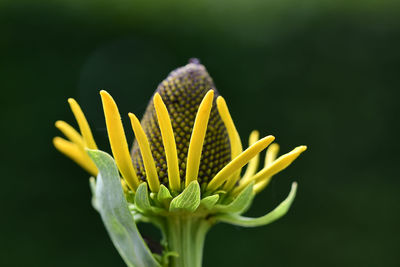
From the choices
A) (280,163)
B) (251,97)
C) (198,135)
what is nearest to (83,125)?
(198,135)

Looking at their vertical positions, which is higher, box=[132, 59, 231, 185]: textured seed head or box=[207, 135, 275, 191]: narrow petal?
box=[132, 59, 231, 185]: textured seed head

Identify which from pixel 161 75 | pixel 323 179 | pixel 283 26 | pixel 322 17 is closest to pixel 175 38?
pixel 161 75

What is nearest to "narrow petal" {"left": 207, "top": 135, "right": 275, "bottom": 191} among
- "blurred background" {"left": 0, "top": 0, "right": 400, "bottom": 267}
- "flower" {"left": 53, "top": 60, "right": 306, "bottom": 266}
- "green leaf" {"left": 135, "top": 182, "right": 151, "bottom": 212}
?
"flower" {"left": 53, "top": 60, "right": 306, "bottom": 266}

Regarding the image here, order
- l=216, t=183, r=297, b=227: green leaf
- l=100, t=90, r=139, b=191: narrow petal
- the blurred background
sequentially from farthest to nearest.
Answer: the blurred background → l=216, t=183, r=297, b=227: green leaf → l=100, t=90, r=139, b=191: narrow petal

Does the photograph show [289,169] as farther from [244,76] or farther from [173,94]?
[173,94]

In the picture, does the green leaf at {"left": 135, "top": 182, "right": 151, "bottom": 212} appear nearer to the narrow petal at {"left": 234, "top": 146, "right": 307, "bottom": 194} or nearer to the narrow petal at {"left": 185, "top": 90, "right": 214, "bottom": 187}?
the narrow petal at {"left": 185, "top": 90, "right": 214, "bottom": 187}

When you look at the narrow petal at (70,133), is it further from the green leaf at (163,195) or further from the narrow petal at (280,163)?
the narrow petal at (280,163)

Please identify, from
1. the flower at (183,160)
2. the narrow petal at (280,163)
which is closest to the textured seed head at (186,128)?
the flower at (183,160)
